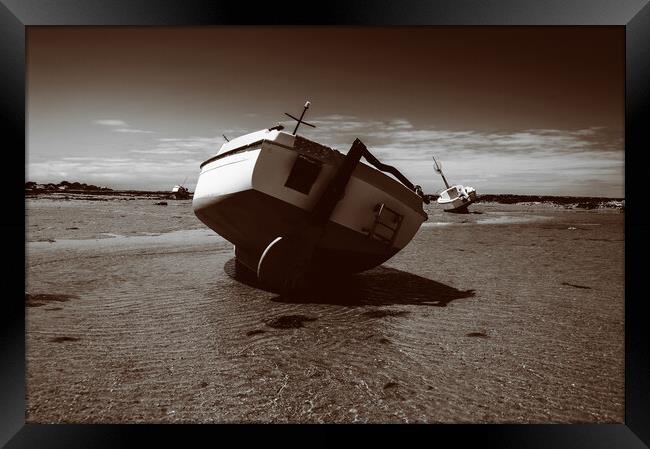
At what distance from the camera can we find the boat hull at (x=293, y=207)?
433 cm

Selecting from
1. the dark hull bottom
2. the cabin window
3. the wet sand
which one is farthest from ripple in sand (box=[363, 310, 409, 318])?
the cabin window

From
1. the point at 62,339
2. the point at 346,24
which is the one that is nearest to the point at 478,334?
the point at 346,24

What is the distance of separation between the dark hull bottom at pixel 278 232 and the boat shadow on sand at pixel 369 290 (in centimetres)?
26

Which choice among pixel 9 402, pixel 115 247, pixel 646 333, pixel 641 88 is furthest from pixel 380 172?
pixel 115 247

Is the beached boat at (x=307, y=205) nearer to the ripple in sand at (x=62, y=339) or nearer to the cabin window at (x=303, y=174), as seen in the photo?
the cabin window at (x=303, y=174)

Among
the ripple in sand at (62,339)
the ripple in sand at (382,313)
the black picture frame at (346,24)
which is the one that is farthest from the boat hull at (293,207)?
the ripple in sand at (62,339)

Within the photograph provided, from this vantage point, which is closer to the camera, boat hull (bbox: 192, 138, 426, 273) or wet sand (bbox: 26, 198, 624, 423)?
wet sand (bbox: 26, 198, 624, 423)

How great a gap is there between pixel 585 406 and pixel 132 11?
4.51 meters

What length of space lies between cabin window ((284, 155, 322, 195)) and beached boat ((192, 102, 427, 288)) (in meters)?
0.01

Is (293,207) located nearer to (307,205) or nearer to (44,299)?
(307,205)

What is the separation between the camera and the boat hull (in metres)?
4.33

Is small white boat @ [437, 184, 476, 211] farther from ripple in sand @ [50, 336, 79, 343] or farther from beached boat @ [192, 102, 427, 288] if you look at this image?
ripple in sand @ [50, 336, 79, 343]

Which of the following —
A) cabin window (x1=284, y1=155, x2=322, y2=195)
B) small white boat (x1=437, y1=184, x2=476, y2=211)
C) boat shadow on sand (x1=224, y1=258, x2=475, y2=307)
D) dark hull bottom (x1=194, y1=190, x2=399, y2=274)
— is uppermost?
small white boat (x1=437, y1=184, x2=476, y2=211)

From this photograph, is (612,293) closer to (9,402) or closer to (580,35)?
(580,35)
